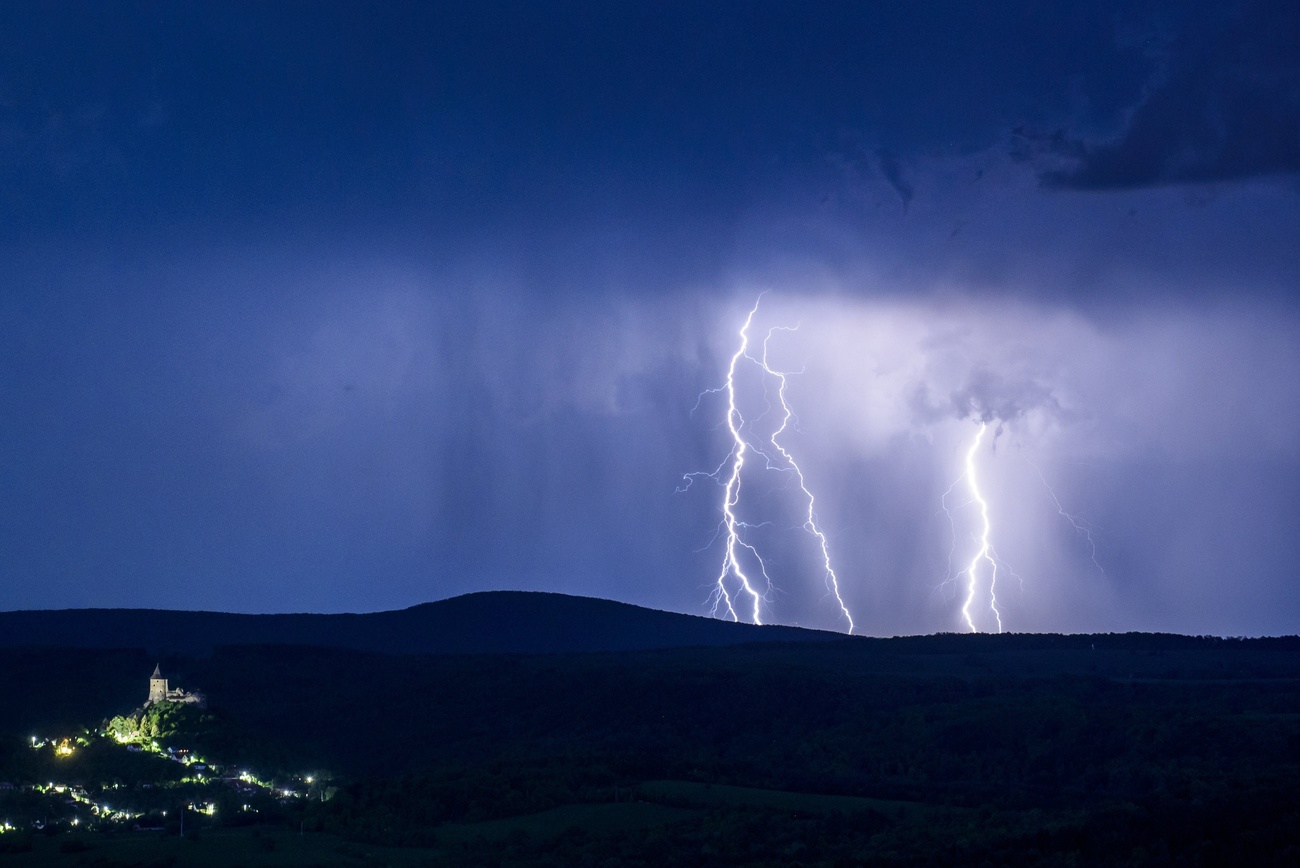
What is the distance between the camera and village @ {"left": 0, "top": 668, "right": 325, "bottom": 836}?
1891 inches

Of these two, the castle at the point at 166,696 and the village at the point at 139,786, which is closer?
the village at the point at 139,786

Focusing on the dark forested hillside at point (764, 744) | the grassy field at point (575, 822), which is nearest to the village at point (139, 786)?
the dark forested hillside at point (764, 744)

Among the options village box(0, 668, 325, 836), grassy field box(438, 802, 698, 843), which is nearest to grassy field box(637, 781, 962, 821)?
grassy field box(438, 802, 698, 843)

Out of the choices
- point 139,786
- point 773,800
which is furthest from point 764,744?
point 139,786

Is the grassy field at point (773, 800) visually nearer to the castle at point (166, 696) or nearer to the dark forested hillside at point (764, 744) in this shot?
the dark forested hillside at point (764, 744)

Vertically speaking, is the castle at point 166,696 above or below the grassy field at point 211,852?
above

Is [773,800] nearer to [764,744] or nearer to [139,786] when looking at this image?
[764,744]

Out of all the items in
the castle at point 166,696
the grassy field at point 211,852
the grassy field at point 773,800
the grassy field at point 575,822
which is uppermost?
the castle at point 166,696

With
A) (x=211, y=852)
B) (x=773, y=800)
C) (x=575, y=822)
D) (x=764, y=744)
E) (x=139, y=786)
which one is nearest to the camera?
(x=211, y=852)

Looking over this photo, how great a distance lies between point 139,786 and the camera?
2021 inches

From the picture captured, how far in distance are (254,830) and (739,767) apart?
2486cm

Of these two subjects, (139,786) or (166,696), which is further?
(166,696)

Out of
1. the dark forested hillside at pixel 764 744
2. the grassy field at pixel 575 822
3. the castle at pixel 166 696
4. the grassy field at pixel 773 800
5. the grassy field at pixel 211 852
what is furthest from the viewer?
the castle at pixel 166 696

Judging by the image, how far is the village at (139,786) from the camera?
48.0m
